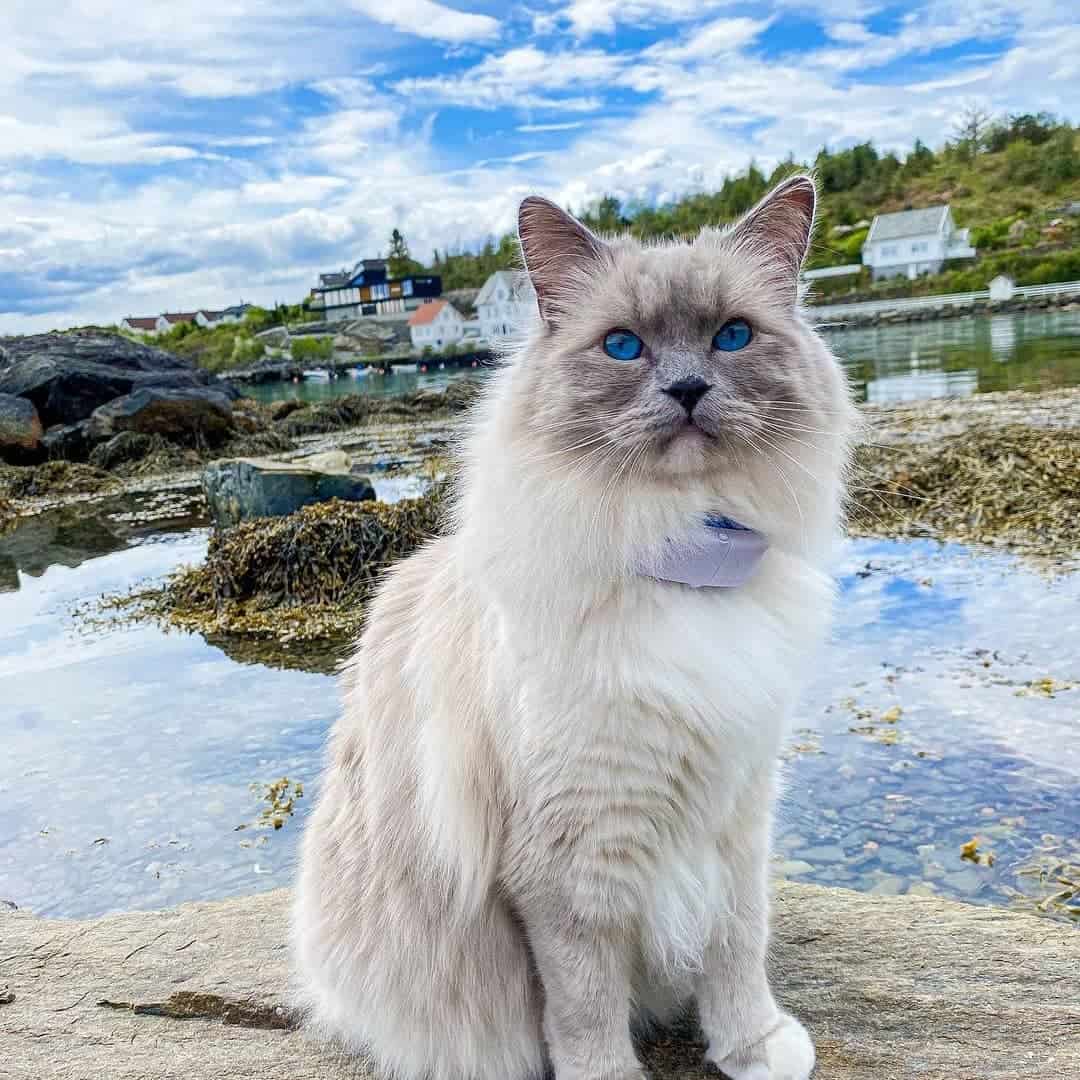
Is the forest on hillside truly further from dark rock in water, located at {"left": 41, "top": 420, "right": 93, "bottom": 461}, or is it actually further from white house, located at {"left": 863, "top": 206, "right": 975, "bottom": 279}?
dark rock in water, located at {"left": 41, "top": 420, "right": 93, "bottom": 461}

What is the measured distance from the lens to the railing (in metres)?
35.1

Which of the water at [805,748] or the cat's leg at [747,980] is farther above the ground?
the cat's leg at [747,980]

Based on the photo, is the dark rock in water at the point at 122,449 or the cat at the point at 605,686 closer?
the cat at the point at 605,686

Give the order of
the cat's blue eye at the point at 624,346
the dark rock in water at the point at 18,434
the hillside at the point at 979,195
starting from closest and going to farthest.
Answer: the cat's blue eye at the point at 624,346 < the dark rock in water at the point at 18,434 < the hillside at the point at 979,195

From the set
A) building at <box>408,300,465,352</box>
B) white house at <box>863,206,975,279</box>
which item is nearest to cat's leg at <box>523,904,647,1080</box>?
white house at <box>863,206,975,279</box>

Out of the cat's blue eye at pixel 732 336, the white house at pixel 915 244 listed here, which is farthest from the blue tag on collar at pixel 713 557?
the white house at pixel 915 244

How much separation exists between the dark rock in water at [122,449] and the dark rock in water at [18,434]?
123 centimetres

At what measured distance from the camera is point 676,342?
5.88ft

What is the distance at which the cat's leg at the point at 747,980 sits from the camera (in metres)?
1.93

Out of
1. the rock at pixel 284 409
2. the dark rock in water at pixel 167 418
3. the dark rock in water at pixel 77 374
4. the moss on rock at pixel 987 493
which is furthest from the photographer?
the rock at pixel 284 409

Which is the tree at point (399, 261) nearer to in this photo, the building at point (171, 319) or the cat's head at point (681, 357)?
the building at point (171, 319)

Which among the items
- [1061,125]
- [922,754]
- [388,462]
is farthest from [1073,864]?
[1061,125]

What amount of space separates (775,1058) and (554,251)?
172cm

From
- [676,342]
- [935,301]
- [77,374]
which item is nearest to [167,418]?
[77,374]
